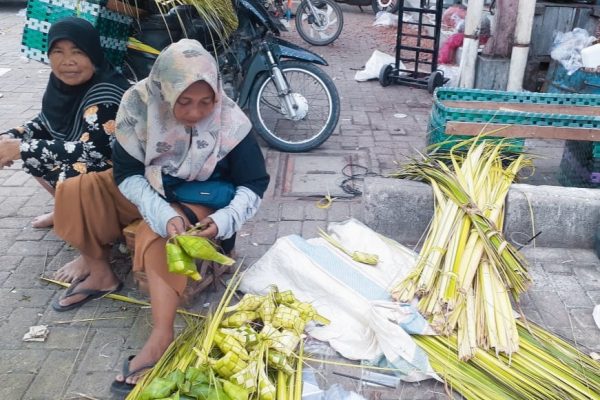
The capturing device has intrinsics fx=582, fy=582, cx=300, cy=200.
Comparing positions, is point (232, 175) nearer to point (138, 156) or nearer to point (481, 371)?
point (138, 156)

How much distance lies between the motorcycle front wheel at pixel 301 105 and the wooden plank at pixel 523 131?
1347mm

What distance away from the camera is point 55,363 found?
2.57 metres

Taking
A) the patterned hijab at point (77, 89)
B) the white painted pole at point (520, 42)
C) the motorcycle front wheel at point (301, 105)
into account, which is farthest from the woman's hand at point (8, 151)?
the white painted pole at point (520, 42)

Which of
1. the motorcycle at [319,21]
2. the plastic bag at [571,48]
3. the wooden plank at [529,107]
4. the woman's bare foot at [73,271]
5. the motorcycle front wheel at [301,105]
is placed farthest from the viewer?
the motorcycle at [319,21]

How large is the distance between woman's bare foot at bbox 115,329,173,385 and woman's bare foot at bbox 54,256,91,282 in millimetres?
749

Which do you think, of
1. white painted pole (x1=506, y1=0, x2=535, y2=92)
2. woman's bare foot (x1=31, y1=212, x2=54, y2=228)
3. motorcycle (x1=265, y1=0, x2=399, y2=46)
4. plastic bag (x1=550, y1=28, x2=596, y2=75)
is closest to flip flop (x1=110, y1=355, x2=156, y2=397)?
woman's bare foot (x1=31, y1=212, x2=54, y2=228)

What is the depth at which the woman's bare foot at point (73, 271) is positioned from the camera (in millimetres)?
3109

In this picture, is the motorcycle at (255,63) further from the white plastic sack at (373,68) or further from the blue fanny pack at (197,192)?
the white plastic sack at (373,68)

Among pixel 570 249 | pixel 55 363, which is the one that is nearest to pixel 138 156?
pixel 55 363

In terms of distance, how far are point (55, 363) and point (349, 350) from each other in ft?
4.28

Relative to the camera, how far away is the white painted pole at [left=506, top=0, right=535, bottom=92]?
5352 millimetres

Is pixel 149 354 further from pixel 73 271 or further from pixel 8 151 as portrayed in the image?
pixel 8 151

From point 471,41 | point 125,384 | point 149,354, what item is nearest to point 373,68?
point 471,41

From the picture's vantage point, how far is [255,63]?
451 centimetres
